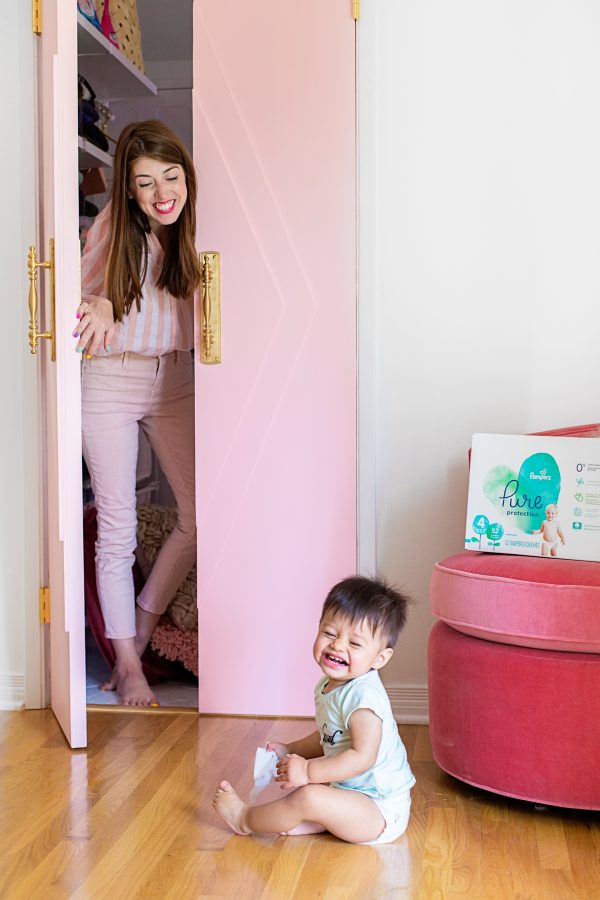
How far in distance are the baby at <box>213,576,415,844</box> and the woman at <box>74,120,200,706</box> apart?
0.97m

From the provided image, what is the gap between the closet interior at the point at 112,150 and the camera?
10.3 feet

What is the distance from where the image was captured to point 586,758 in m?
2.02

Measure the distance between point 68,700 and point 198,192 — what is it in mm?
1369

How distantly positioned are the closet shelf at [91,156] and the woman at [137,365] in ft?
1.81

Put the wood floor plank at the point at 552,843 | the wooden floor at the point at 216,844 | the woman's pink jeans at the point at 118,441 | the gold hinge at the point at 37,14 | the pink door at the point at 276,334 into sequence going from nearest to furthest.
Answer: the wooden floor at the point at 216,844 < the wood floor plank at the point at 552,843 < the pink door at the point at 276,334 < the gold hinge at the point at 37,14 < the woman's pink jeans at the point at 118,441

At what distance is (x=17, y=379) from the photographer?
2914 mm

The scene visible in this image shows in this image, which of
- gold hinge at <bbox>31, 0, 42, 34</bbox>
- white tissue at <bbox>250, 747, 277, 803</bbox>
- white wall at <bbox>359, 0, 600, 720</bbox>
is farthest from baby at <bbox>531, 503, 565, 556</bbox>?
gold hinge at <bbox>31, 0, 42, 34</bbox>

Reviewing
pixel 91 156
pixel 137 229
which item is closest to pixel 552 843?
pixel 137 229

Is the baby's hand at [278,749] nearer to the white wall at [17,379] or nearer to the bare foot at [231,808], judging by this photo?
the bare foot at [231,808]

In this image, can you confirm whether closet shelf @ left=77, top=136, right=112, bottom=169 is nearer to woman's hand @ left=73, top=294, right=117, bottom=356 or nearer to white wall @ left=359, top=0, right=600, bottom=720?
woman's hand @ left=73, top=294, right=117, bottom=356

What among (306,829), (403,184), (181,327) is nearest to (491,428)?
(403,184)

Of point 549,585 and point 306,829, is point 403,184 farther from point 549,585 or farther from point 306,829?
point 306,829

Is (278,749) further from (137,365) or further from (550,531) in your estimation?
(137,365)

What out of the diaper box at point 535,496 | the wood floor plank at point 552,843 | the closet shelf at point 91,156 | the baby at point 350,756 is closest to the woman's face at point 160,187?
the closet shelf at point 91,156
